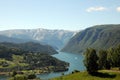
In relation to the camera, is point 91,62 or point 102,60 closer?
point 91,62

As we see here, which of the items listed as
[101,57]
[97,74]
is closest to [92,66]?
[97,74]

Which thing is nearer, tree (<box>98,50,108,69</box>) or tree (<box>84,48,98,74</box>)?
tree (<box>84,48,98,74</box>)

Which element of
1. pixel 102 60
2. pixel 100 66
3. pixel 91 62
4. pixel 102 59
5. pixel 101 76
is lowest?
pixel 101 76

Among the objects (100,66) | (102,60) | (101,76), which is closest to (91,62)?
(101,76)

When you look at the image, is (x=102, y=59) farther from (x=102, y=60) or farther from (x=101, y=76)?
(x=101, y=76)

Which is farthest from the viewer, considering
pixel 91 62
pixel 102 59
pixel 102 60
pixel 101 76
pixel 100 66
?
pixel 102 59

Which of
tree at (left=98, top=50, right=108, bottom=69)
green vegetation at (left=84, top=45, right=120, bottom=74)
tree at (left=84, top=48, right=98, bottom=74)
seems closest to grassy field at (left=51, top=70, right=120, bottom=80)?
tree at (left=84, top=48, right=98, bottom=74)

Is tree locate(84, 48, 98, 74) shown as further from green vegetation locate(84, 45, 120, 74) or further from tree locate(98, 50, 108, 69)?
tree locate(98, 50, 108, 69)

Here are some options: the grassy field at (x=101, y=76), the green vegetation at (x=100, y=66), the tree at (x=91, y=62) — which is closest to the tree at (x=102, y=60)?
the green vegetation at (x=100, y=66)

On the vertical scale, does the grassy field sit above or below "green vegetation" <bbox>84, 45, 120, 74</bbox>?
below

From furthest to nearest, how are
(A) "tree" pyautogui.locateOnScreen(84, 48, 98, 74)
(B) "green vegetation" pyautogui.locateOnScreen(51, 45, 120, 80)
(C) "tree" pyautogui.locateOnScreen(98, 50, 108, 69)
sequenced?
(C) "tree" pyautogui.locateOnScreen(98, 50, 108, 69), (A) "tree" pyautogui.locateOnScreen(84, 48, 98, 74), (B) "green vegetation" pyautogui.locateOnScreen(51, 45, 120, 80)

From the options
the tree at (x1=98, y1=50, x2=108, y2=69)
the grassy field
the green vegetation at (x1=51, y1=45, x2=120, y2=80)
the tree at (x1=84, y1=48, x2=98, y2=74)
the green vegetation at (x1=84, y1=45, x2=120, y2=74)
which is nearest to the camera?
the grassy field
